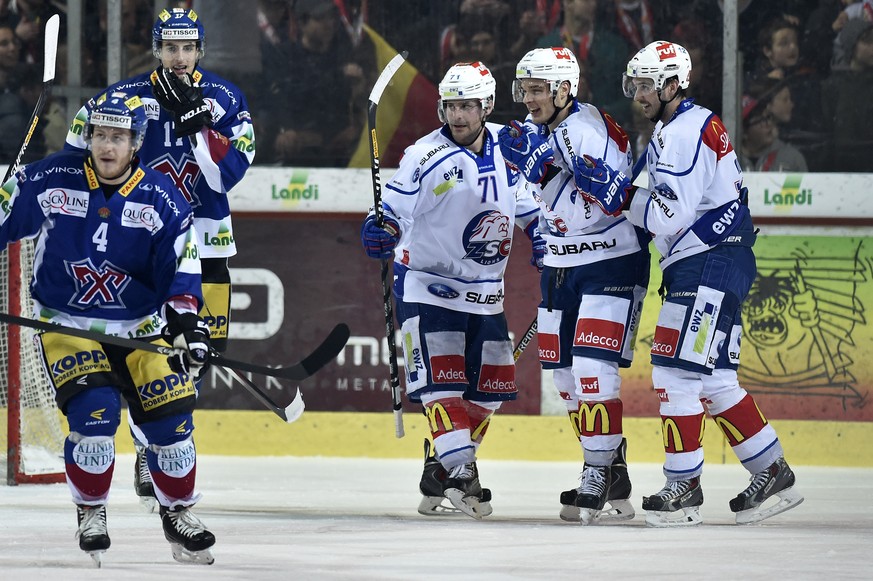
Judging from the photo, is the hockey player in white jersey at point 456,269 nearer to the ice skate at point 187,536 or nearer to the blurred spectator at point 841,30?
the ice skate at point 187,536

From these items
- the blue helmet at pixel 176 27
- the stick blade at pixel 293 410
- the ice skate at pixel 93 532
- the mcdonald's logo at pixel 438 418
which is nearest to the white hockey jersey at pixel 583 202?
the mcdonald's logo at pixel 438 418

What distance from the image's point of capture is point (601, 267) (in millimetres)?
5191

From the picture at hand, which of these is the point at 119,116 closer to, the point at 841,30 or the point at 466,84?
the point at 466,84

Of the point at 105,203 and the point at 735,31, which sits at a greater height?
the point at 735,31

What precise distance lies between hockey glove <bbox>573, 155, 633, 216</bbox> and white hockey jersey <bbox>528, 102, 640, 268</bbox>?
5cm

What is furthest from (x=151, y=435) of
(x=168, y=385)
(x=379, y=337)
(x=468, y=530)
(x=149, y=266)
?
(x=379, y=337)

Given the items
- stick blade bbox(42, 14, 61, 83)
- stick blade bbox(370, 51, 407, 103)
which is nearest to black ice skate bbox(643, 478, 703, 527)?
stick blade bbox(370, 51, 407, 103)

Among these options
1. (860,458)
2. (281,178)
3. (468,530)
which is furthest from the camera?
(281,178)

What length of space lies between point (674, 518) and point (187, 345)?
68.6 inches

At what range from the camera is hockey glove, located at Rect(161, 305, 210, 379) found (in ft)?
13.3

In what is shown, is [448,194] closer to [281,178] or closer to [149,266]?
[149,266]

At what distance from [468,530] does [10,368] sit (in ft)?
7.56

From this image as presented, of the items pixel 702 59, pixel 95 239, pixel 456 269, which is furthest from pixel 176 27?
pixel 702 59

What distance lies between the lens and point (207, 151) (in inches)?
210
